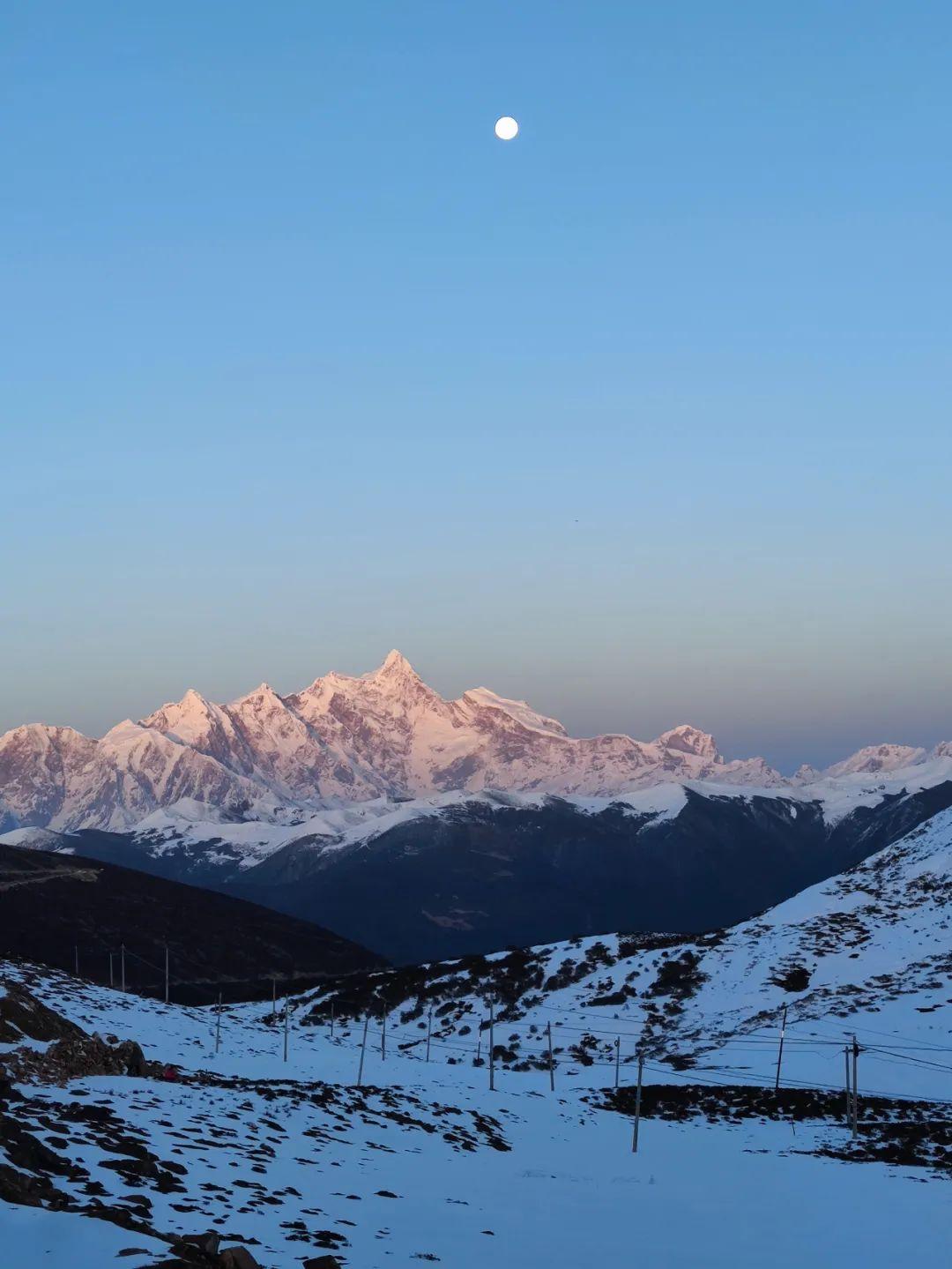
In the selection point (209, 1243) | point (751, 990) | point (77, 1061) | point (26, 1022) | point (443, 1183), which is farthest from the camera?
point (751, 990)

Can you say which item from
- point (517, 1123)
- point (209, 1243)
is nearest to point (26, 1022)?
point (517, 1123)

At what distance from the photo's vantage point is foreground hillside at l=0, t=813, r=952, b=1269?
73.6ft

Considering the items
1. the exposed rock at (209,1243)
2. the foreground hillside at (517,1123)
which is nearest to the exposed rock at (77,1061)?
the foreground hillside at (517,1123)

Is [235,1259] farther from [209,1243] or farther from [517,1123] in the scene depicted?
[517,1123]

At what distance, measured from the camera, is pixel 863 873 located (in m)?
134

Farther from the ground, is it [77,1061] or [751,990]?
[77,1061]

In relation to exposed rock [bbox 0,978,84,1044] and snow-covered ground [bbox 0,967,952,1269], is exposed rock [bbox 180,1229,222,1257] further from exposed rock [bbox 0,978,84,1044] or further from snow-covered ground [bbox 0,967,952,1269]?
exposed rock [bbox 0,978,84,1044]

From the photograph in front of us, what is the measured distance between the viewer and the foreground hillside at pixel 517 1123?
22.4m

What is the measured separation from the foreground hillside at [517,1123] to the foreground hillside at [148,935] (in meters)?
47.1

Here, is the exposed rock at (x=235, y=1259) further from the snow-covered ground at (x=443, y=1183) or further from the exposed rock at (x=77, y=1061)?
the exposed rock at (x=77, y=1061)

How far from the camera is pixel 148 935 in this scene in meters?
170

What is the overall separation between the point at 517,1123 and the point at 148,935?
129 m

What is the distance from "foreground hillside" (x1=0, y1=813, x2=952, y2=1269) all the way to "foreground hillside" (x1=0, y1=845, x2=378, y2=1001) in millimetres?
47081

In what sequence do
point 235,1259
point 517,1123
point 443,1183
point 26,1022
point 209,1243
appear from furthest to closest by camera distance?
point 517,1123
point 26,1022
point 443,1183
point 209,1243
point 235,1259
